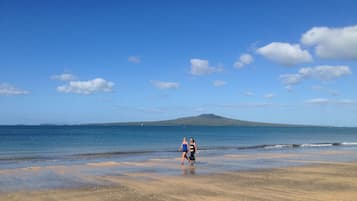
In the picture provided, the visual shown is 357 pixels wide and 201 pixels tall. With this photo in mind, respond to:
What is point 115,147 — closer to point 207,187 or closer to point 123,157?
point 123,157

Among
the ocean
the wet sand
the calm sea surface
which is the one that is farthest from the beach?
the calm sea surface

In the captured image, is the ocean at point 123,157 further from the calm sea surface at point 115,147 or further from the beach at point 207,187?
the beach at point 207,187

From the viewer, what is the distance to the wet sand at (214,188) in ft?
46.1

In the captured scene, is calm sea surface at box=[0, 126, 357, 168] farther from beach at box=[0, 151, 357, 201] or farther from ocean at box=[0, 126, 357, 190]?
beach at box=[0, 151, 357, 201]

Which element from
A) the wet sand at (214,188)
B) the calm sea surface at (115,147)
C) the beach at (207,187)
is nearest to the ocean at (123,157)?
the calm sea surface at (115,147)

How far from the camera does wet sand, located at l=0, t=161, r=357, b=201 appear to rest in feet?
46.1

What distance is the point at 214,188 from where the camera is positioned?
15.9 metres

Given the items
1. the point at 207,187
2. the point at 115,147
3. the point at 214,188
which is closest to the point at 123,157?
the point at 207,187

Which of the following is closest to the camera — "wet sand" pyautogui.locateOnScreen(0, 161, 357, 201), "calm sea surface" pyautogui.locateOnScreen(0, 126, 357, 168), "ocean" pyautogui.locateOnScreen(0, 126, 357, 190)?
"wet sand" pyautogui.locateOnScreen(0, 161, 357, 201)

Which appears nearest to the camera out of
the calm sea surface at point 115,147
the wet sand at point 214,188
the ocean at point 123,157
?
the wet sand at point 214,188

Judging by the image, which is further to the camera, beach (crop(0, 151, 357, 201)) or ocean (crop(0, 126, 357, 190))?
ocean (crop(0, 126, 357, 190))

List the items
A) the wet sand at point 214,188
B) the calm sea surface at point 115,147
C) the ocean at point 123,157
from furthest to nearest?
the calm sea surface at point 115,147
the ocean at point 123,157
the wet sand at point 214,188

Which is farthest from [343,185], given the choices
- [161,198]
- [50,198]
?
[50,198]

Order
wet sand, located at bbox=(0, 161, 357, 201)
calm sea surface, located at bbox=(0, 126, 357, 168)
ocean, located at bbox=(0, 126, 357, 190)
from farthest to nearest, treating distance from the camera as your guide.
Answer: calm sea surface, located at bbox=(0, 126, 357, 168), ocean, located at bbox=(0, 126, 357, 190), wet sand, located at bbox=(0, 161, 357, 201)
